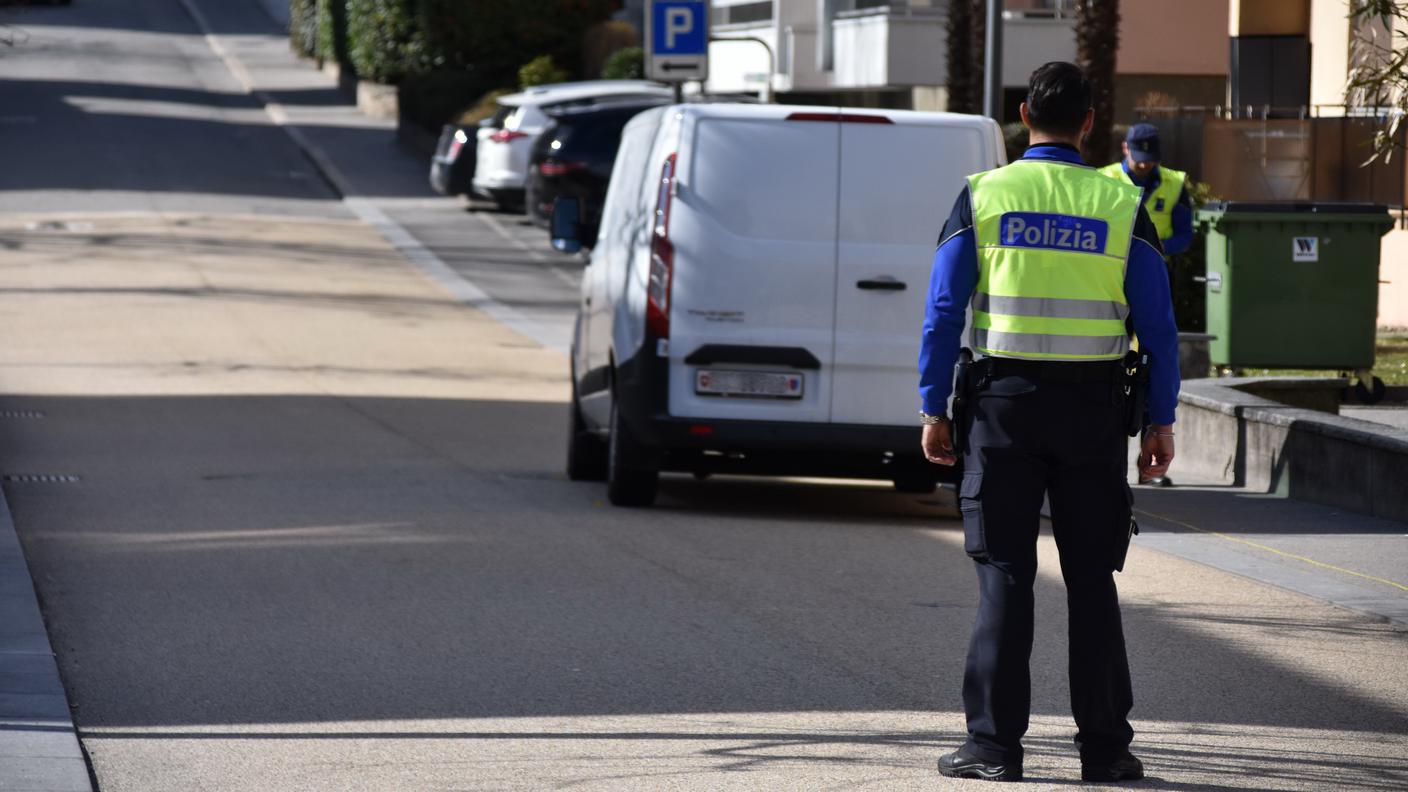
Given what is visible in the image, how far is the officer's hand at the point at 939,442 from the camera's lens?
5.70 meters

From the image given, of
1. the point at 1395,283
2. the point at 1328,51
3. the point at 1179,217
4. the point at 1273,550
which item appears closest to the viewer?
the point at 1273,550

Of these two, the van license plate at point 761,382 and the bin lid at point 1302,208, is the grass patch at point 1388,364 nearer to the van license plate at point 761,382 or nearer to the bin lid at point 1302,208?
A: the bin lid at point 1302,208

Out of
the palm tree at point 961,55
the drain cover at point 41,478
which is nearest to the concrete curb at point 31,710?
the drain cover at point 41,478

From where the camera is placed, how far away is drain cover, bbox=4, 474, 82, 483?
11875 millimetres

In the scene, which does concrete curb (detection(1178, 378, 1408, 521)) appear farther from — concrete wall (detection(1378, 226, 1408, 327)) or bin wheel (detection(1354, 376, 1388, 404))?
concrete wall (detection(1378, 226, 1408, 327))

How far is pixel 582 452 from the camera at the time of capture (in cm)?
1212

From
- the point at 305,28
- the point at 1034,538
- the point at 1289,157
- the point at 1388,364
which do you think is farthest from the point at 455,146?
the point at 305,28

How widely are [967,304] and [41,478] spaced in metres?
7.57

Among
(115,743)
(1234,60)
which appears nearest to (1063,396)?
(115,743)

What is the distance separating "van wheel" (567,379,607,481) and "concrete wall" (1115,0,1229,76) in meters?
20.7

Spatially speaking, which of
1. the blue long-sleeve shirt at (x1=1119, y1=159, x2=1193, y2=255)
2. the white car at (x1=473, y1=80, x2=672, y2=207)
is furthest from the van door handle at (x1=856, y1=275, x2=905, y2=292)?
the white car at (x1=473, y1=80, x2=672, y2=207)

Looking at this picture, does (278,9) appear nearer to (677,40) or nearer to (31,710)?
(677,40)

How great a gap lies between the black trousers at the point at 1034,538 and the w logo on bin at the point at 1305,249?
27.6 feet

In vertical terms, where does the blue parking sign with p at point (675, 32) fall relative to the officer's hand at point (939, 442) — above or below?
above
